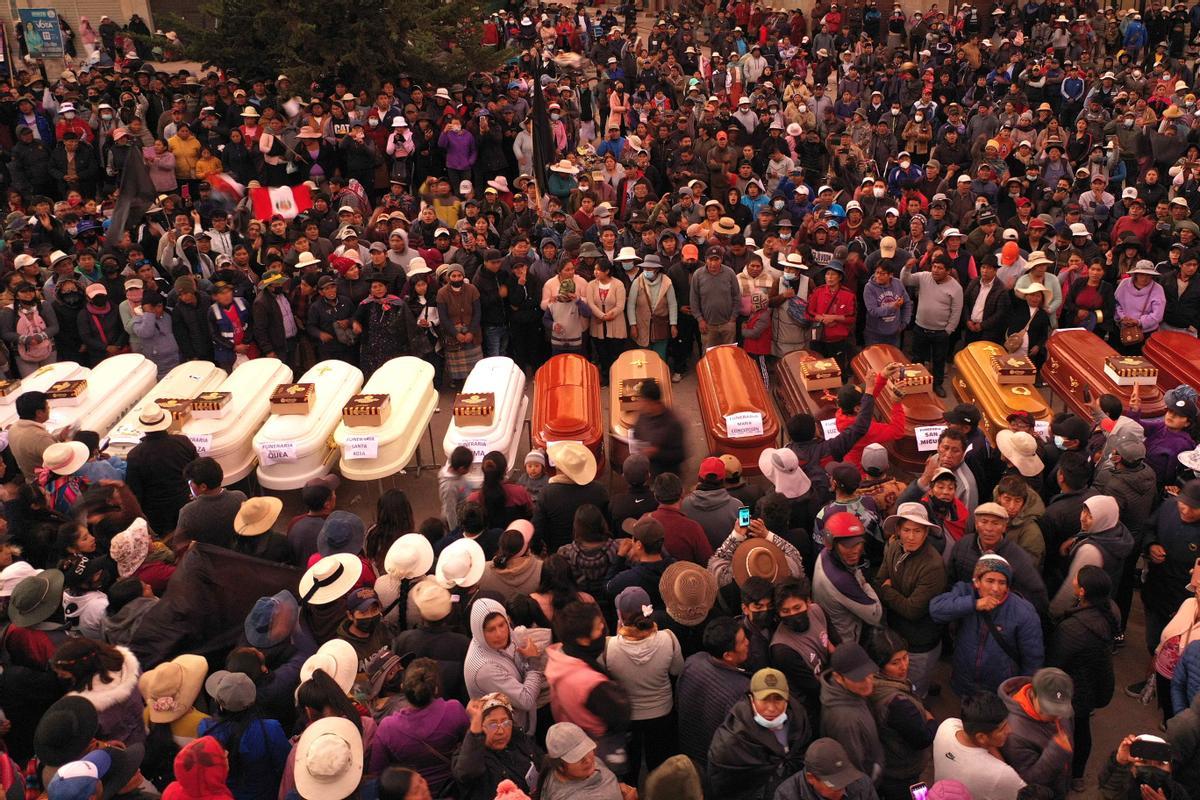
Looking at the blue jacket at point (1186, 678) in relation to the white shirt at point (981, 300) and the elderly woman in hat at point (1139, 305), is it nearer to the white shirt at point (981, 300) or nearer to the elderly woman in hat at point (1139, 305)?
the elderly woman in hat at point (1139, 305)

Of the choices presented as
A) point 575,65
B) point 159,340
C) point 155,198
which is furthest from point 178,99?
point 575,65

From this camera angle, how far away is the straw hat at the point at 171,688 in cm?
389

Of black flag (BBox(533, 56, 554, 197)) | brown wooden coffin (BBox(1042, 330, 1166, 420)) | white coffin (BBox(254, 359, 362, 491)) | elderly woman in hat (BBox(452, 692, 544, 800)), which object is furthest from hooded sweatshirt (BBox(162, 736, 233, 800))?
black flag (BBox(533, 56, 554, 197))

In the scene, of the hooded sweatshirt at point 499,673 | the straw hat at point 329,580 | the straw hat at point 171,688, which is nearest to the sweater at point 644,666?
the hooded sweatshirt at point 499,673

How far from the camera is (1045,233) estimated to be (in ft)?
30.3

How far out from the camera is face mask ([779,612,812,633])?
162 inches

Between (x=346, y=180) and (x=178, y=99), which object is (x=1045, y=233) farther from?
(x=178, y=99)

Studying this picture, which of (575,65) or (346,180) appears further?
(575,65)

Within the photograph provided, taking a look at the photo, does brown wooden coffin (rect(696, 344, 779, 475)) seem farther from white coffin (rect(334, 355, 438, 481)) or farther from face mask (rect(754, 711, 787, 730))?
face mask (rect(754, 711, 787, 730))

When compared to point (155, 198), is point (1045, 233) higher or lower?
higher

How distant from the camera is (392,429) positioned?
6.87 metres

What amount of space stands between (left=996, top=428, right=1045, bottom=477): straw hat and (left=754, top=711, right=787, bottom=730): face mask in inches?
103

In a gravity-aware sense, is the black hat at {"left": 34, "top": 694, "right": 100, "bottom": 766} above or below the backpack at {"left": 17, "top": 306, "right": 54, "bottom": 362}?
above

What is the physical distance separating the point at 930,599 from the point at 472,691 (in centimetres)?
215
